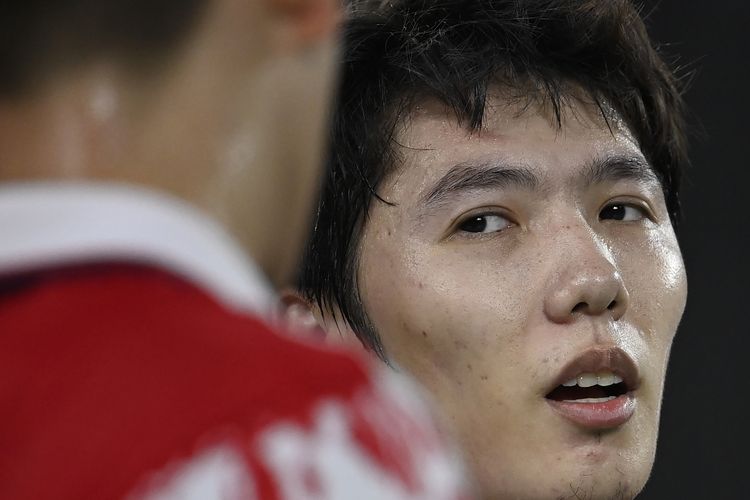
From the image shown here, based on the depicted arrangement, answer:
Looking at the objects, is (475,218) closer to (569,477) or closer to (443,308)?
(443,308)

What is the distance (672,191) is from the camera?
67.5 inches

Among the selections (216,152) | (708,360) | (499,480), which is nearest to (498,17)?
(499,480)

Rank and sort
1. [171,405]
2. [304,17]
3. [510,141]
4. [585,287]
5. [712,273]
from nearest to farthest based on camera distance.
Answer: [171,405] → [304,17] → [585,287] → [510,141] → [712,273]

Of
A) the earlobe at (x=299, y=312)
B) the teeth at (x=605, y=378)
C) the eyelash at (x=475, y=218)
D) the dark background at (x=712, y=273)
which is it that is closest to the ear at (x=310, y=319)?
the earlobe at (x=299, y=312)

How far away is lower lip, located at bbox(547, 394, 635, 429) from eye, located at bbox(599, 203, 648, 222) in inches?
8.8

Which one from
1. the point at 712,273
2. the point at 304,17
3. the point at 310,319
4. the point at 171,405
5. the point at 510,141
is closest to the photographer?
the point at 171,405

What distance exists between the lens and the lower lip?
1.33 m

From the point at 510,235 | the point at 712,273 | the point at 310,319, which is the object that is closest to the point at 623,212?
the point at 510,235

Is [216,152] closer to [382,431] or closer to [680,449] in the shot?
[382,431]

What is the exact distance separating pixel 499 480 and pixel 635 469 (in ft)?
0.49

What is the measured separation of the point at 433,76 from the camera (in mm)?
1473

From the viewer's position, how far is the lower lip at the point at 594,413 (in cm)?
133

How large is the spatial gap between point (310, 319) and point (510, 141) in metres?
0.33

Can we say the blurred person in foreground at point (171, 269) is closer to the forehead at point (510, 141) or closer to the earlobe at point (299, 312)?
the forehead at point (510, 141)
